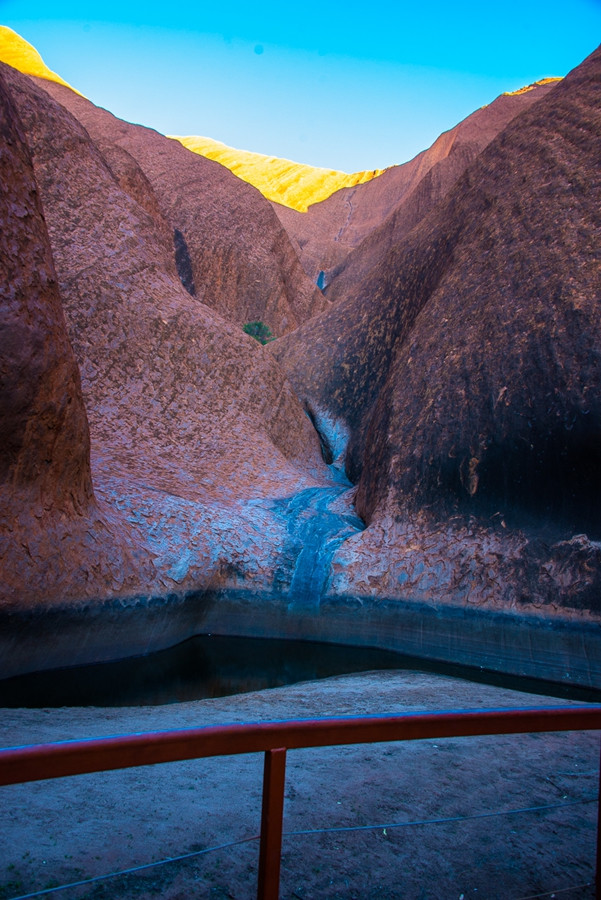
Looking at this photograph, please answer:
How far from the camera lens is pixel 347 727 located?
112 cm

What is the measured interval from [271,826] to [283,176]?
40775 mm

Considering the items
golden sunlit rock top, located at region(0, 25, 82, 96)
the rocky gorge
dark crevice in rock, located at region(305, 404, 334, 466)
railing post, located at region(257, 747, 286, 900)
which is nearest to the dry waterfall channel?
the rocky gorge

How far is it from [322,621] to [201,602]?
1.17 meters

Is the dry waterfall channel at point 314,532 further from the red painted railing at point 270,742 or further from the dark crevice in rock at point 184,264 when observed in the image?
the dark crevice in rock at point 184,264

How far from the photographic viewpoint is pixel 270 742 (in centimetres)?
108

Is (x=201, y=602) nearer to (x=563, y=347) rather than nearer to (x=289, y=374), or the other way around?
(x=563, y=347)

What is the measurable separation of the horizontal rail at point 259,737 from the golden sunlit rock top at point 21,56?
25732mm

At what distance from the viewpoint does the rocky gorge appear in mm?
5027

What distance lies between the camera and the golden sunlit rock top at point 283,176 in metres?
35.8

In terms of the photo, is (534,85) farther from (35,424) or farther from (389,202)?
(35,424)

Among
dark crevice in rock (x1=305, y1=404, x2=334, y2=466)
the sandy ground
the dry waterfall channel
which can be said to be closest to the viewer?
the sandy ground

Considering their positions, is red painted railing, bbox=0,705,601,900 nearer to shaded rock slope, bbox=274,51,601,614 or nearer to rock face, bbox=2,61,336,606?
rock face, bbox=2,61,336,606

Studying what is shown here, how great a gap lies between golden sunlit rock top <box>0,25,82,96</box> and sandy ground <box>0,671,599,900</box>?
82.1ft

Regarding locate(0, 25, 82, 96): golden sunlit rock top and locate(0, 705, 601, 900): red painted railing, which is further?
locate(0, 25, 82, 96): golden sunlit rock top
